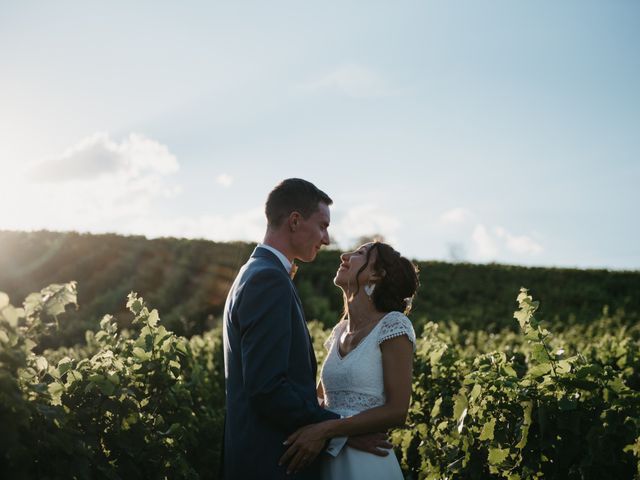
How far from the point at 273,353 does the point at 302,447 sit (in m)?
0.55

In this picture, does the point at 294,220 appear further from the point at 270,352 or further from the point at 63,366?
the point at 63,366

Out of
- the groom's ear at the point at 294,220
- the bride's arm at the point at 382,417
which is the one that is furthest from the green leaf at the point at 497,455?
the groom's ear at the point at 294,220

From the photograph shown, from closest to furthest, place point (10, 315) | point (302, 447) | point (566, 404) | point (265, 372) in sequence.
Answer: point (10, 315) → point (265, 372) → point (302, 447) → point (566, 404)

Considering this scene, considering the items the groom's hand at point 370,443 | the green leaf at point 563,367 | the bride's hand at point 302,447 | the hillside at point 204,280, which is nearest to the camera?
the bride's hand at point 302,447

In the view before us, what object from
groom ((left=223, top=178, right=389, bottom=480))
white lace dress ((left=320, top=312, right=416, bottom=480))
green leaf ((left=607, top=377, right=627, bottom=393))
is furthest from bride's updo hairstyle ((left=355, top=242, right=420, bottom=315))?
green leaf ((left=607, top=377, right=627, bottom=393))

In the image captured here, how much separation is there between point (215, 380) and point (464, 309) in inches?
631

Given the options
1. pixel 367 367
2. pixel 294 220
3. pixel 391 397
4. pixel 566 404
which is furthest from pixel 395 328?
pixel 566 404

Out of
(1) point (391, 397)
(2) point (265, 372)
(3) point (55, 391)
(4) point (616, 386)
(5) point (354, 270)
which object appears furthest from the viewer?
(5) point (354, 270)

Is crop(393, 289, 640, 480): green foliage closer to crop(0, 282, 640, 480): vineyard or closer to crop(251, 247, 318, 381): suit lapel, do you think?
crop(0, 282, 640, 480): vineyard

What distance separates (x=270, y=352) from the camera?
10.0ft

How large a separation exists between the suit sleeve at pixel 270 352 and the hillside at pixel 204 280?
1861cm

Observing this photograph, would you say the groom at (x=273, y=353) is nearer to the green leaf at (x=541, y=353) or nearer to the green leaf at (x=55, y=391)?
the green leaf at (x=55, y=391)

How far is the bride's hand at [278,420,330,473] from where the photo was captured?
3.18 meters

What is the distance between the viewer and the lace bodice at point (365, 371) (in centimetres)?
384
